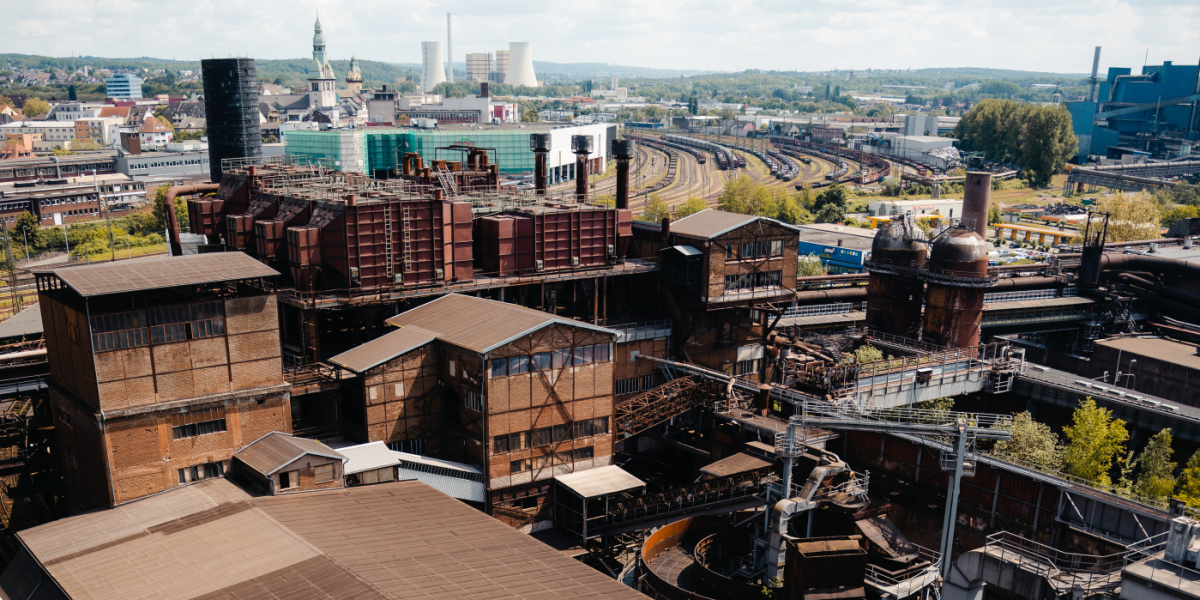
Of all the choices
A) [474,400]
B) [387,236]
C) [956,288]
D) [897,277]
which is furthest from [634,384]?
[956,288]

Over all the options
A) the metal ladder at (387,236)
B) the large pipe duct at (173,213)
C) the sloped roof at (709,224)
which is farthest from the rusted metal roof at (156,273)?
the sloped roof at (709,224)

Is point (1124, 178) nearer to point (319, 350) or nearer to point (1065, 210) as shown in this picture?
point (1065, 210)

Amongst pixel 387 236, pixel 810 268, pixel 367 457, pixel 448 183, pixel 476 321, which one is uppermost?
pixel 448 183

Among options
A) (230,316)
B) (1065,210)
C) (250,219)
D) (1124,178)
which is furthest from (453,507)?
(1124,178)

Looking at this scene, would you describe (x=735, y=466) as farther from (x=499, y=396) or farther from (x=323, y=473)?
(x=323, y=473)

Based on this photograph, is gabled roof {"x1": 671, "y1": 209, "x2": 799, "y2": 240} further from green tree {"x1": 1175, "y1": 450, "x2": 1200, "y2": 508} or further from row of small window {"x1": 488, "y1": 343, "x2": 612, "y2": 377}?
green tree {"x1": 1175, "y1": 450, "x2": 1200, "y2": 508}

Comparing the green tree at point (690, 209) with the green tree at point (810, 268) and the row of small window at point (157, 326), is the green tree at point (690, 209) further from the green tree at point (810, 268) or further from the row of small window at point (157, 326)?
the row of small window at point (157, 326)
